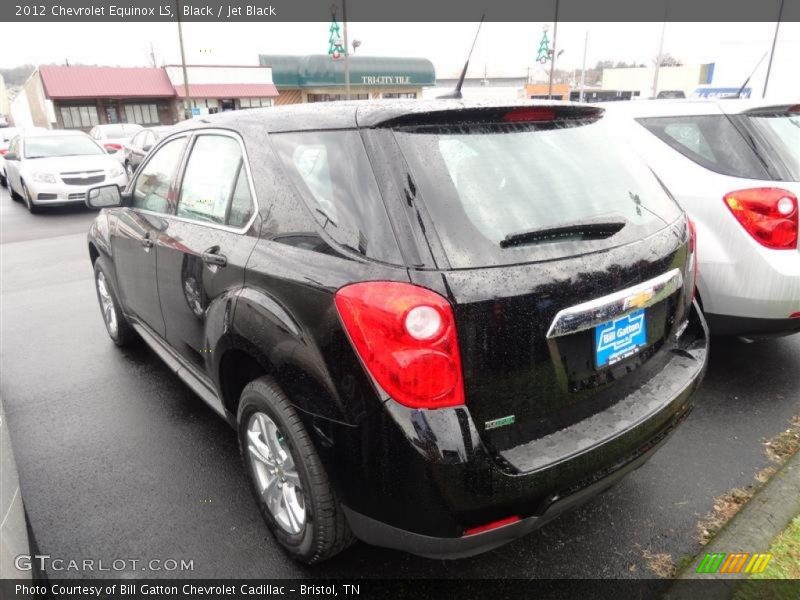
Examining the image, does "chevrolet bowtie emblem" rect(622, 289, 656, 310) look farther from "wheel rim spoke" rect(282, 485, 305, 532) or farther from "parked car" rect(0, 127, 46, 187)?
"parked car" rect(0, 127, 46, 187)

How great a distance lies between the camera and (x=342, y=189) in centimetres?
201

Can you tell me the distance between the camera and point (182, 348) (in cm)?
315

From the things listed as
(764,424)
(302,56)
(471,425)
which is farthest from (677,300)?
(302,56)

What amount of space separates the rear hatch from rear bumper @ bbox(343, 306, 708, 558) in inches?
3.0

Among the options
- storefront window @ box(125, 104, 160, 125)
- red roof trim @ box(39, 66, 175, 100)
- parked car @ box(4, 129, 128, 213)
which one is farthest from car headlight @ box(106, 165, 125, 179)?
storefront window @ box(125, 104, 160, 125)

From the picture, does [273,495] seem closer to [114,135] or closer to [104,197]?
[104,197]

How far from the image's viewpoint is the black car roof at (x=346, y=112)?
202cm

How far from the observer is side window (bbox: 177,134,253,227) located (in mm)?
2521

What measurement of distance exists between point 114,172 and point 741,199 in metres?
12.0

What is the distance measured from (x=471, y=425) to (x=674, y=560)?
4.19ft

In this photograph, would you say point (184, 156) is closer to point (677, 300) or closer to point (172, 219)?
point (172, 219)

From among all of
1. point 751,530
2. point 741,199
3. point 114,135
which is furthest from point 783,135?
point 114,135

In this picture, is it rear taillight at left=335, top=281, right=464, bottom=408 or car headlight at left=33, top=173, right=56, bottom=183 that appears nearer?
rear taillight at left=335, top=281, right=464, bottom=408

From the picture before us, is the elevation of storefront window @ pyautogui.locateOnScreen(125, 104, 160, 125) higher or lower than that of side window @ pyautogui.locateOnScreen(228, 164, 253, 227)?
lower
